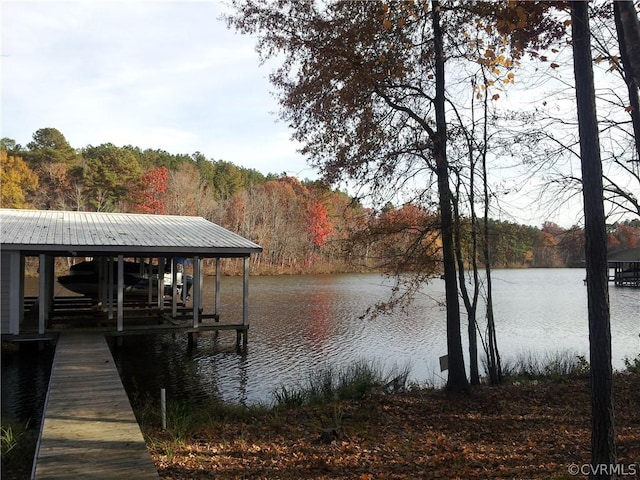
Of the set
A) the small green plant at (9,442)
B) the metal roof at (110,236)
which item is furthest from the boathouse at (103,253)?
the small green plant at (9,442)

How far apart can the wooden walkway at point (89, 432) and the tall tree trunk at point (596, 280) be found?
13.8 feet

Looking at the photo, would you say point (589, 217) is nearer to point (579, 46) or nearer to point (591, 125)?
point (591, 125)

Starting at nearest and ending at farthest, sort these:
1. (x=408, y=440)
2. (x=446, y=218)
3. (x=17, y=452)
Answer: (x=17, y=452)
(x=408, y=440)
(x=446, y=218)

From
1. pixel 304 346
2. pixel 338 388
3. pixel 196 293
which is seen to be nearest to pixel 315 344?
pixel 304 346

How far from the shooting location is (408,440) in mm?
6676

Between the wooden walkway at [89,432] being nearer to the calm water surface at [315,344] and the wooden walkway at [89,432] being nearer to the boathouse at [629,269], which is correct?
the calm water surface at [315,344]

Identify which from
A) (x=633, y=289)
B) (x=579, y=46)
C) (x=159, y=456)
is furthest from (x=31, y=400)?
(x=633, y=289)

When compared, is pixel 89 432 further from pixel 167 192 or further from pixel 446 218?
pixel 167 192

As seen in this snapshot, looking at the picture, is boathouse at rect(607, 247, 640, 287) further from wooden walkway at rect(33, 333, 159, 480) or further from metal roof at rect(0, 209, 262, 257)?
wooden walkway at rect(33, 333, 159, 480)

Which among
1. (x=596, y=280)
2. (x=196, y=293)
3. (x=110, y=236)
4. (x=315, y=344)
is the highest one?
(x=110, y=236)

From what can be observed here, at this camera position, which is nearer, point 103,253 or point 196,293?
point 103,253

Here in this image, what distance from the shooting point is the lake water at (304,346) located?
11188 mm

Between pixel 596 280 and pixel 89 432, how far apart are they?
561 centimetres

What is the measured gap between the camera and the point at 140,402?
8820 mm
